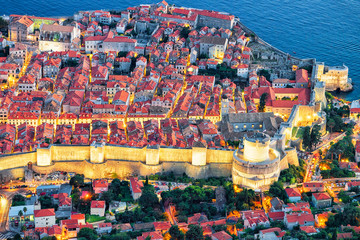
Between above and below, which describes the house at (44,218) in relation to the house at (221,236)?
below

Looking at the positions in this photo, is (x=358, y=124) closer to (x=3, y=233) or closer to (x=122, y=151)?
(x=122, y=151)

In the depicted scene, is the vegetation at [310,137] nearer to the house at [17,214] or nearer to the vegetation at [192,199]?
the vegetation at [192,199]

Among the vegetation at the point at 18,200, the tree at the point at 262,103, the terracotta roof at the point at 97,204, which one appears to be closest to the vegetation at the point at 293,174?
the tree at the point at 262,103

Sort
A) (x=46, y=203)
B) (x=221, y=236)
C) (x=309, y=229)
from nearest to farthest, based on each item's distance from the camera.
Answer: (x=221, y=236)
(x=309, y=229)
(x=46, y=203)

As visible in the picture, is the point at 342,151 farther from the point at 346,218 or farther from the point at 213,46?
the point at 213,46

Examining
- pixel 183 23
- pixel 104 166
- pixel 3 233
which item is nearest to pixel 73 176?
pixel 104 166

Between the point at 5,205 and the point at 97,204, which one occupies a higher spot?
the point at 97,204

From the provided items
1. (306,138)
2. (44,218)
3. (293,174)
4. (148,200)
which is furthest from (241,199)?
(44,218)
